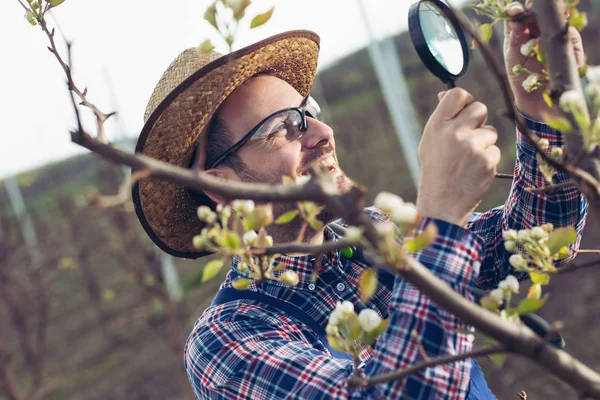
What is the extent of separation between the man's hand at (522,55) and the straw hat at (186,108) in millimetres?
806

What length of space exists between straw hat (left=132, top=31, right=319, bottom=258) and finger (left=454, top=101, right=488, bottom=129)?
79 cm

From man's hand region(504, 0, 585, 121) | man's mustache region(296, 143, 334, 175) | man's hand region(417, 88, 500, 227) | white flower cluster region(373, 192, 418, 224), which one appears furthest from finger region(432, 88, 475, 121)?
man's mustache region(296, 143, 334, 175)

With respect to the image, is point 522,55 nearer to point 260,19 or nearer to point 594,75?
point 594,75

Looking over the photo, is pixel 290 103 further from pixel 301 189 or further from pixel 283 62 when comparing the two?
pixel 301 189

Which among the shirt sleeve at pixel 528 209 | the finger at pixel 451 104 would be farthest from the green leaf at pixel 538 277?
the shirt sleeve at pixel 528 209

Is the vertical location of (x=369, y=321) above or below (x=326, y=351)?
above

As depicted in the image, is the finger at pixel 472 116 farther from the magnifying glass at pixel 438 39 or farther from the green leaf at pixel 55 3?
the green leaf at pixel 55 3

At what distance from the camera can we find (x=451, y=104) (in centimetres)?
123

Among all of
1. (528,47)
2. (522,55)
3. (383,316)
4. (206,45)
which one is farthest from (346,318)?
(383,316)

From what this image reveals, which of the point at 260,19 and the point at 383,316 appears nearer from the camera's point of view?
the point at 260,19

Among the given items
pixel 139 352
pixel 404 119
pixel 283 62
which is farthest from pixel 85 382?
pixel 283 62

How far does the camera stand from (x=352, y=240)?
701 millimetres

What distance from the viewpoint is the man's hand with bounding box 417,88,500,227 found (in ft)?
3.93

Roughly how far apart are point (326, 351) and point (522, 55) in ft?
2.79
